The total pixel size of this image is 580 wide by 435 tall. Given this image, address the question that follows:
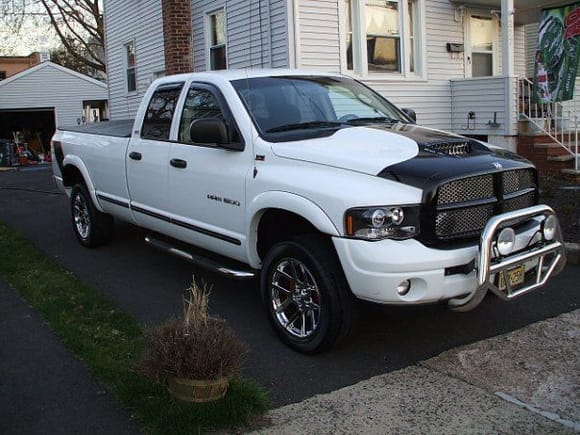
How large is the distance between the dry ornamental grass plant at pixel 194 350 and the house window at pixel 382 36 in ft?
31.4

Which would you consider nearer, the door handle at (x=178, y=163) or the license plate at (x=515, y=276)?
the license plate at (x=515, y=276)

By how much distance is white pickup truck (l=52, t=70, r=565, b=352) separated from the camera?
3.94 m

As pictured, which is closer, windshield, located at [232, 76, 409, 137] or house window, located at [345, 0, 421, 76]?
windshield, located at [232, 76, 409, 137]

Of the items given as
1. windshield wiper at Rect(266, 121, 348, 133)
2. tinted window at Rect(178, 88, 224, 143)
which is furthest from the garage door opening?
windshield wiper at Rect(266, 121, 348, 133)

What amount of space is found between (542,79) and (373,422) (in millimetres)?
9665

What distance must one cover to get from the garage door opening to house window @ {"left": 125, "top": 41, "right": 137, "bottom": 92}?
51.9ft

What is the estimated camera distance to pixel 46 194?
14133 mm

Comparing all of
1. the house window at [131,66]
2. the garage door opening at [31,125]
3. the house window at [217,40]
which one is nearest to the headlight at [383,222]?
the house window at [217,40]

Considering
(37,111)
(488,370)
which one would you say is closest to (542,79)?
(488,370)

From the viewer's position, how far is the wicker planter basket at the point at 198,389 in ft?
11.4

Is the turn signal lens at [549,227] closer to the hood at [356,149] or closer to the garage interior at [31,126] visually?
the hood at [356,149]

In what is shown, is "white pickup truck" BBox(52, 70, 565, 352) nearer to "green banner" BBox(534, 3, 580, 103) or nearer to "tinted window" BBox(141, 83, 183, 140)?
"tinted window" BBox(141, 83, 183, 140)

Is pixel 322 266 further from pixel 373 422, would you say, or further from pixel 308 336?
pixel 373 422

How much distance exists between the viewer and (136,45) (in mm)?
17562
